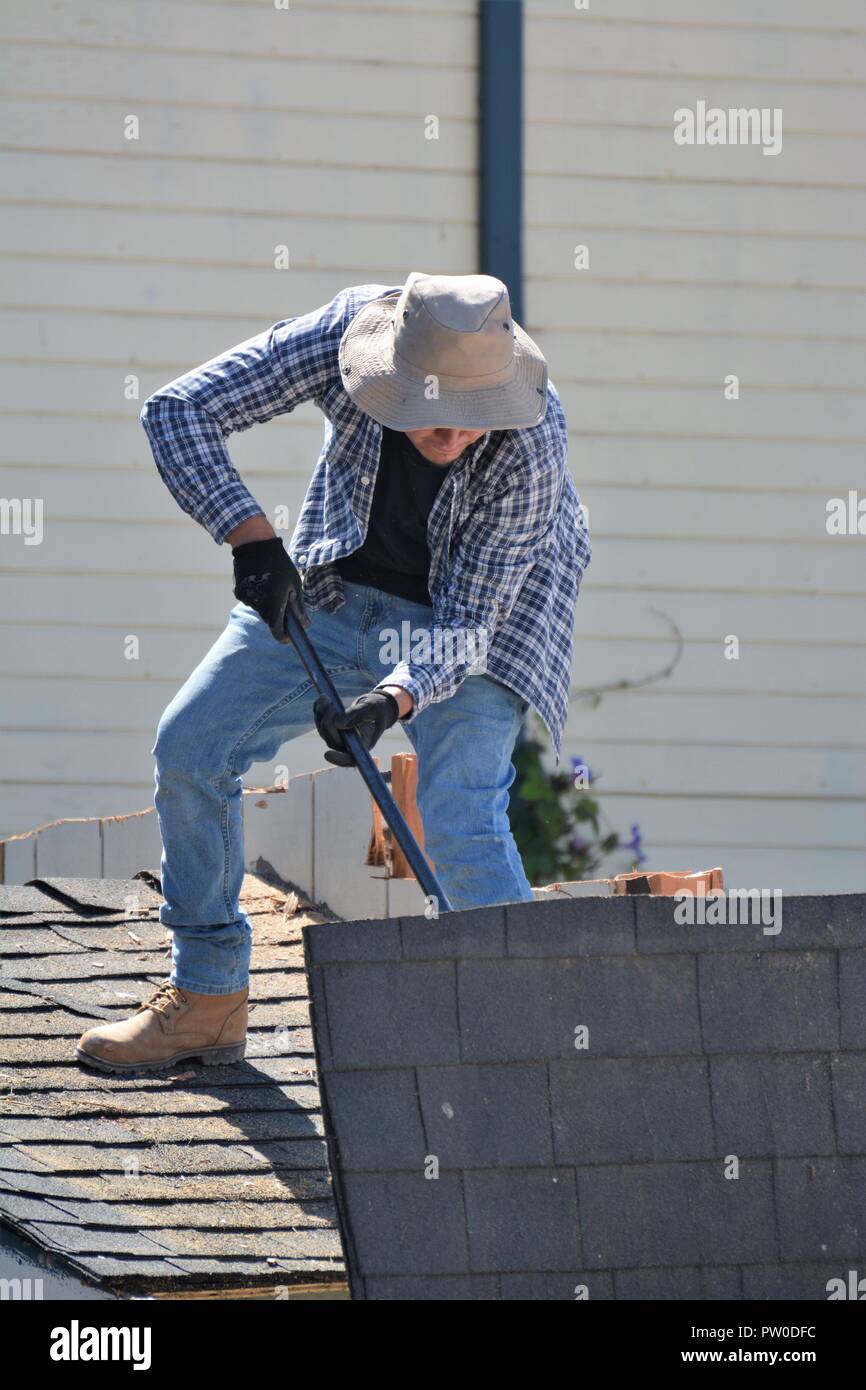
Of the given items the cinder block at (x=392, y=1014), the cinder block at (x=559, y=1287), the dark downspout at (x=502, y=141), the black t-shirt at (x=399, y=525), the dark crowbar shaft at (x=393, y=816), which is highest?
the dark downspout at (x=502, y=141)

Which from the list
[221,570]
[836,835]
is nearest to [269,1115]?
[221,570]

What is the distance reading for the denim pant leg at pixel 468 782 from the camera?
368cm

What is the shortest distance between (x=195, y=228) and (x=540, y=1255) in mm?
5117

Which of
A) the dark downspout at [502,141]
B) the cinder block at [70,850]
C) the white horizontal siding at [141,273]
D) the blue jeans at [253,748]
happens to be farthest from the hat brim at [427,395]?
the dark downspout at [502,141]

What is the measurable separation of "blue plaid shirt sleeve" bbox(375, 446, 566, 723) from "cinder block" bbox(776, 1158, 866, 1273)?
1217 millimetres

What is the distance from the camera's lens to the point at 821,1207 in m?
2.83

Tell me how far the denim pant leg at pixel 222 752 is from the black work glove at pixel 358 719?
1.05 feet

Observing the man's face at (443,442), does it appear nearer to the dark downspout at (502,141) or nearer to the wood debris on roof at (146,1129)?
the wood debris on roof at (146,1129)

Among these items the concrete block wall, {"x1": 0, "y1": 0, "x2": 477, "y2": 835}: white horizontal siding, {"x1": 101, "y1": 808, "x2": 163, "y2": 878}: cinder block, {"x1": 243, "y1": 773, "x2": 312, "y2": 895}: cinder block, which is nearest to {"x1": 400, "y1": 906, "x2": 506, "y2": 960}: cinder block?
the concrete block wall

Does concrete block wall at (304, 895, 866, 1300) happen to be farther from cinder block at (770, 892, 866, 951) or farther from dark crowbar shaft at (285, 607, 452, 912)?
dark crowbar shaft at (285, 607, 452, 912)

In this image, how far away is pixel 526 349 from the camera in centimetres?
371

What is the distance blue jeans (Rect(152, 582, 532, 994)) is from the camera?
3.77 metres

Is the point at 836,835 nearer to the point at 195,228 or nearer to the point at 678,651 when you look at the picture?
the point at 678,651

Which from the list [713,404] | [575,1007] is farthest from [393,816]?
[713,404]
